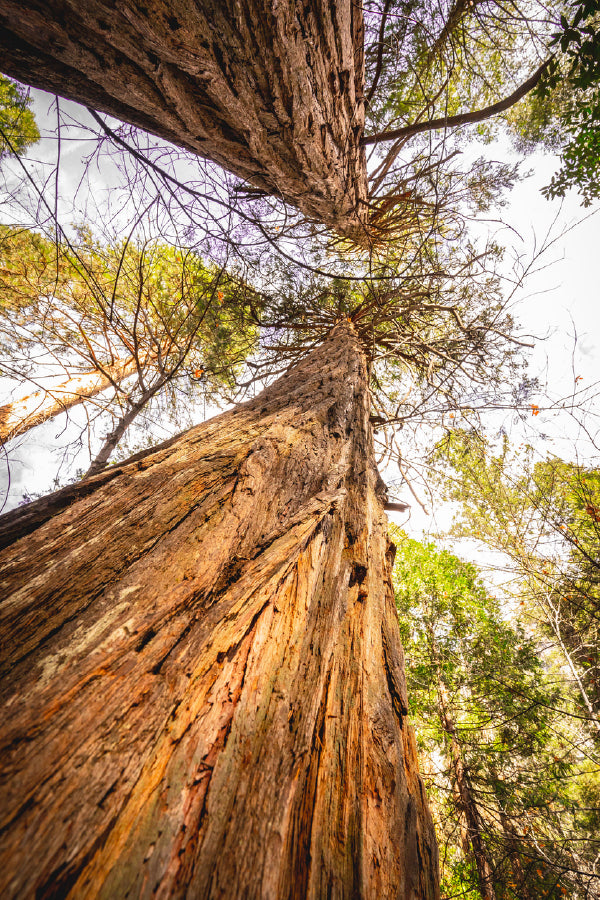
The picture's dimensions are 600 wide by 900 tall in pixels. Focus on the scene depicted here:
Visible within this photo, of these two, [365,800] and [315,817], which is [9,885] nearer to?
[315,817]

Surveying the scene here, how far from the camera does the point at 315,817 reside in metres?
0.56

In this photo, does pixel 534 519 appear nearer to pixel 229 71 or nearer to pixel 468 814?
pixel 468 814

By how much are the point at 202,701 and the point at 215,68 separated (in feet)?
8.08

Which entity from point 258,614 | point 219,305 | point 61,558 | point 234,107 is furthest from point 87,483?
point 219,305

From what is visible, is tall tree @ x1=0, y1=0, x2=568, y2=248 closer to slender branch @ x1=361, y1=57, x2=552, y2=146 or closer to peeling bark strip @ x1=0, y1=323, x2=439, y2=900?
slender branch @ x1=361, y1=57, x2=552, y2=146

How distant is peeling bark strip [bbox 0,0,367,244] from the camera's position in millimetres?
1365

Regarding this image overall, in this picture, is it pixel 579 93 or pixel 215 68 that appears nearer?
pixel 215 68

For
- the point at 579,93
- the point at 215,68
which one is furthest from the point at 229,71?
the point at 579,93

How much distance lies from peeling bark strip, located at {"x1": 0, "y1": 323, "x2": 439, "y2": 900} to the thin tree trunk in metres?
4.56

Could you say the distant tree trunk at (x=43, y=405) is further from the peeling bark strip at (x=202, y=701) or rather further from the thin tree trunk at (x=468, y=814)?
the thin tree trunk at (x=468, y=814)

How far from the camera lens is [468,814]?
4.20 m

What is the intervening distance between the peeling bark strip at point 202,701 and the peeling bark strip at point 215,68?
1.84 m

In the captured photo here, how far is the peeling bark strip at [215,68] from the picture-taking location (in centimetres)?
137

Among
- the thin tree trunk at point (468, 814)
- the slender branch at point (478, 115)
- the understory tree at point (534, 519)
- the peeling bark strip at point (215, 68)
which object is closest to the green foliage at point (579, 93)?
the slender branch at point (478, 115)
